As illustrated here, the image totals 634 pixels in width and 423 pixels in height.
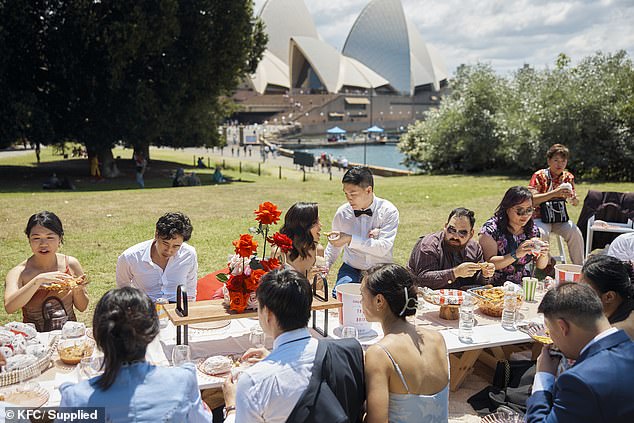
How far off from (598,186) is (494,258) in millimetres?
12283

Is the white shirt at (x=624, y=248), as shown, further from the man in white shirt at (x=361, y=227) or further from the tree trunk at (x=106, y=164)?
the tree trunk at (x=106, y=164)

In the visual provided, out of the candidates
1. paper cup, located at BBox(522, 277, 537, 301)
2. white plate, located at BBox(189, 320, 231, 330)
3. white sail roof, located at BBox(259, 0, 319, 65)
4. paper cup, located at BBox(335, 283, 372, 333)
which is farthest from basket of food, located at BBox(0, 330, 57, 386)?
white sail roof, located at BBox(259, 0, 319, 65)

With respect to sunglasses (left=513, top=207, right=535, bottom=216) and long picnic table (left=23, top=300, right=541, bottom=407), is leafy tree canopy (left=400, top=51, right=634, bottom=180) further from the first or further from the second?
long picnic table (left=23, top=300, right=541, bottom=407)

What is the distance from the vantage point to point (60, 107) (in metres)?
17.9

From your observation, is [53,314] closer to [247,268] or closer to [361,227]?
[247,268]

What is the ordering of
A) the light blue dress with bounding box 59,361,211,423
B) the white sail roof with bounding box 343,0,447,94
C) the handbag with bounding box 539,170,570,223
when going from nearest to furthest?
1. the light blue dress with bounding box 59,361,211,423
2. the handbag with bounding box 539,170,570,223
3. the white sail roof with bounding box 343,0,447,94

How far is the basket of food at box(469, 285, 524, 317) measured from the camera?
3480mm

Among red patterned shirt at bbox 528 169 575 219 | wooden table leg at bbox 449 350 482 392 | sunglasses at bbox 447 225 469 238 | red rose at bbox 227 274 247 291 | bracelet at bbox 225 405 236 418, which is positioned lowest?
wooden table leg at bbox 449 350 482 392

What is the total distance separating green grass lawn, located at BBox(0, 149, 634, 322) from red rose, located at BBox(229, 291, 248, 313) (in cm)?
291

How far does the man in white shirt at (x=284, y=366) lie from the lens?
1.95 metres

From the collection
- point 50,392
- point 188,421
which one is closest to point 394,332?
point 188,421

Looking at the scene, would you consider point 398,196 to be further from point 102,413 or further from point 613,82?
point 102,413

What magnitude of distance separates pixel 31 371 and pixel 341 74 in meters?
65.5

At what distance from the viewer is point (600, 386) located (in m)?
1.92
